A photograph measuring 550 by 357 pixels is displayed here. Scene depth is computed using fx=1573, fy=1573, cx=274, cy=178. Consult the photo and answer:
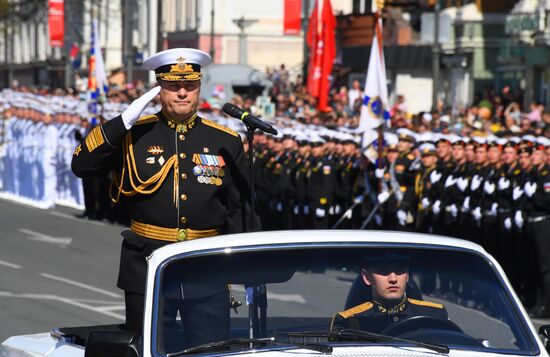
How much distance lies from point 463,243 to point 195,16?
162 feet

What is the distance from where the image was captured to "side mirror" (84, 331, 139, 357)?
5488 mm

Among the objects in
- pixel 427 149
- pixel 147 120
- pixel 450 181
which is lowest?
pixel 450 181

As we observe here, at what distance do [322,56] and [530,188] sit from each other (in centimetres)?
1056

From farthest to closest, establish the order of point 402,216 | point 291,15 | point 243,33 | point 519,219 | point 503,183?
point 243,33 < point 291,15 < point 402,216 < point 503,183 < point 519,219

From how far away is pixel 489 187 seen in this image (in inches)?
665

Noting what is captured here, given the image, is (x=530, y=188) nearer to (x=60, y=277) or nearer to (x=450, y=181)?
(x=450, y=181)

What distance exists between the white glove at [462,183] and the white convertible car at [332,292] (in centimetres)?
1143

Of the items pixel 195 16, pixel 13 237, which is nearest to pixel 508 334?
pixel 13 237

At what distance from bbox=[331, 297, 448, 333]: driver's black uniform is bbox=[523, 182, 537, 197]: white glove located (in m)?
10.2

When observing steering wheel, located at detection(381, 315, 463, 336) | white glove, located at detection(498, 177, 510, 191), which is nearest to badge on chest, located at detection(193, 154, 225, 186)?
steering wheel, located at detection(381, 315, 463, 336)

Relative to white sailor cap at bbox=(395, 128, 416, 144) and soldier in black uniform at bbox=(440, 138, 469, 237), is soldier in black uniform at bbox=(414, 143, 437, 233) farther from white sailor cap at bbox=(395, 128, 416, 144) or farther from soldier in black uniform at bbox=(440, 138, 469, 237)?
white sailor cap at bbox=(395, 128, 416, 144)

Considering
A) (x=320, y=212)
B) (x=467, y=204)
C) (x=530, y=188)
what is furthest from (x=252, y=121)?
(x=320, y=212)

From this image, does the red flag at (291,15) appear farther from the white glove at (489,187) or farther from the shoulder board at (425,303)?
the shoulder board at (425,303)

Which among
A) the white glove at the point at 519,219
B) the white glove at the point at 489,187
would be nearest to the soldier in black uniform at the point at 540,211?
the white glove at the point at 519,219
